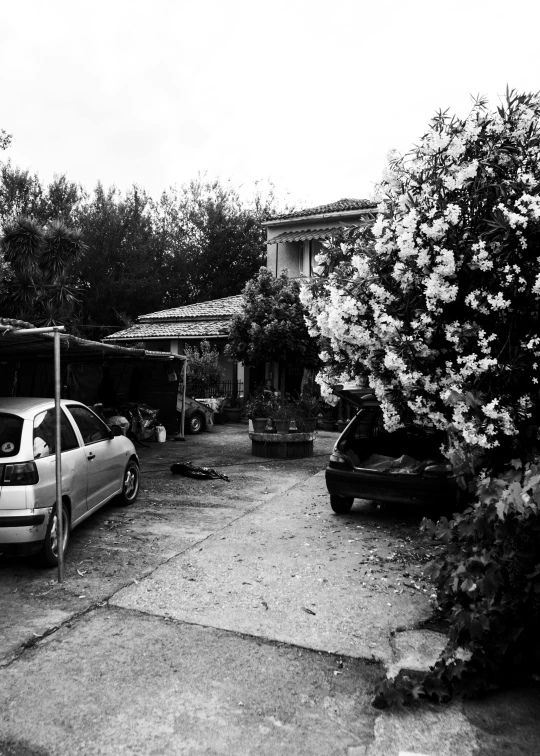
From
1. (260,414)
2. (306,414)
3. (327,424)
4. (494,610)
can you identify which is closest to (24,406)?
(494,610)

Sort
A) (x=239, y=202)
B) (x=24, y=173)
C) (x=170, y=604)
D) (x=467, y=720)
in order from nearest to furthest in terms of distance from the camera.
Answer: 1. (x=467, y=720)
2. (x=170, y=604)
3. (x=24, y=173)
4. (x=239, y=202)

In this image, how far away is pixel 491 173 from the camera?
4.76 meters

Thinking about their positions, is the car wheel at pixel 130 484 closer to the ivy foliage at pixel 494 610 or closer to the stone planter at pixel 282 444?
the stone planter at pixel 282 444

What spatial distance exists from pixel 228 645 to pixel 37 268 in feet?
59.6

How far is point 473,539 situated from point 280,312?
14261mm

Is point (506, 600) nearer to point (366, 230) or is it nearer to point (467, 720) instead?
point (467, 720)

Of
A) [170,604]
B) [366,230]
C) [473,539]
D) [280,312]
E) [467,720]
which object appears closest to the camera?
[467,720]

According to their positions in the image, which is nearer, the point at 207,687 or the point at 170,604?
the point at 207,687

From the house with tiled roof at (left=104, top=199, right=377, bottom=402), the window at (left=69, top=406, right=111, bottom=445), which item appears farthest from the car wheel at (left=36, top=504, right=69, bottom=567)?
the house with tiled roof at (left=104, top=199, right=377, bottom=402)

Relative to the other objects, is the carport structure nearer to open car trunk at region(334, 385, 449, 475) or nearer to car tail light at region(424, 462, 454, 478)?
open car trunk at region(334, 385, 449, 475)

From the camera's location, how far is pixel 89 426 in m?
6.57

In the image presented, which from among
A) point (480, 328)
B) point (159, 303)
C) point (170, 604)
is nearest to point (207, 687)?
point (170, 604)

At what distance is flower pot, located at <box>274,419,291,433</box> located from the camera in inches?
489

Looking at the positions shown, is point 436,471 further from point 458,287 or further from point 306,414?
point 306,414
